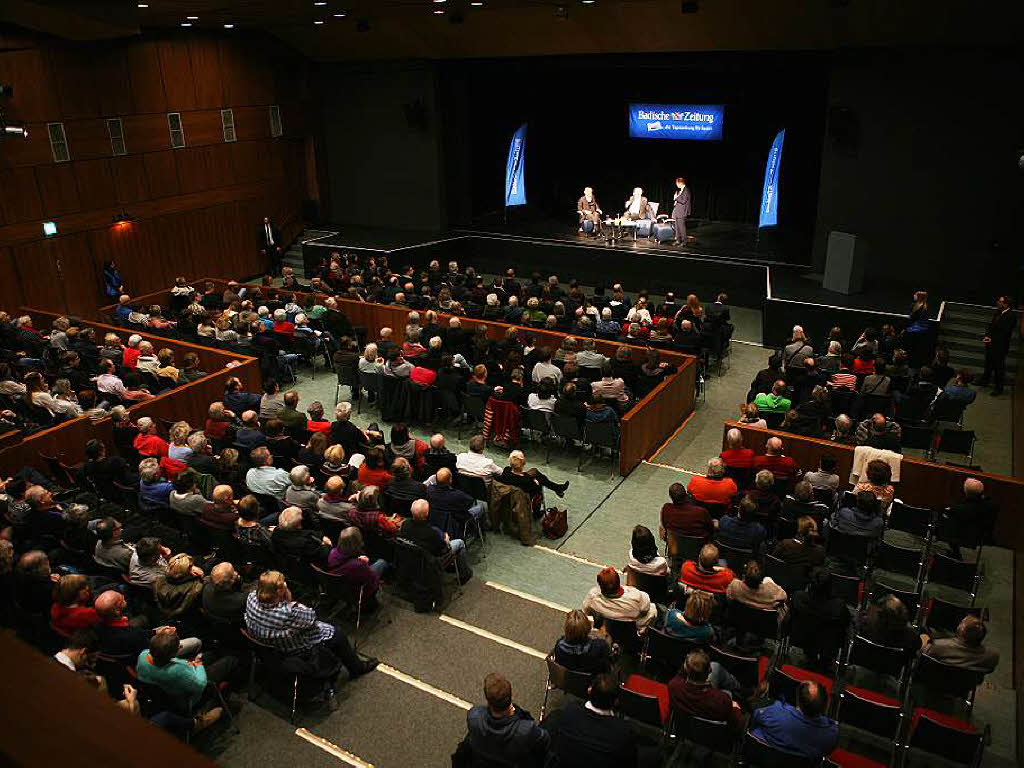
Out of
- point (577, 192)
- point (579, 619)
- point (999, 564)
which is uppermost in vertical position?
point (577, 192)

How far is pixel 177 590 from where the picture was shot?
17.8 feet

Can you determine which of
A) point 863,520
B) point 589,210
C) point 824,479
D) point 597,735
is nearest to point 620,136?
point 589,210

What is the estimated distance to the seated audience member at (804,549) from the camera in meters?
5.99

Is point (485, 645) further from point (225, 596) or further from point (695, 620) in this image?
point (225, 596)

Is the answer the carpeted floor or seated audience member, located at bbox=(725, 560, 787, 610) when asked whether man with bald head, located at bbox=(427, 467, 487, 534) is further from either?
seated audience member, located at bbox=(725, 560, 787, 610)

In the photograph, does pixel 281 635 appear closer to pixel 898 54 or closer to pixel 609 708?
pixel 609 708

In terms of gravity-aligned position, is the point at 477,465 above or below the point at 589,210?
below

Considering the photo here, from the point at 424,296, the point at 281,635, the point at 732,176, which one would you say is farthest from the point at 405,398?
the point at 732,176

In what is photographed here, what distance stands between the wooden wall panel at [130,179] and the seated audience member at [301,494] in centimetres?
1226

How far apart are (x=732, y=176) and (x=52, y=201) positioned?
47.9 feet

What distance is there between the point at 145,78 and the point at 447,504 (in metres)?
13.9

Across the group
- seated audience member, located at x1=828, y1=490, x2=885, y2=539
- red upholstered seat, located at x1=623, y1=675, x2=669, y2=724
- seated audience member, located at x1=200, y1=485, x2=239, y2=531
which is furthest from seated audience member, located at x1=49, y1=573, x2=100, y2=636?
seated audience member, located at x1=828, y1=490, x2=885, y2=539

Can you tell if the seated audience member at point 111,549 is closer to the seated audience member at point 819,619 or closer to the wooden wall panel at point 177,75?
the seated audience member at point 819,619

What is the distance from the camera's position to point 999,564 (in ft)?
24.4
